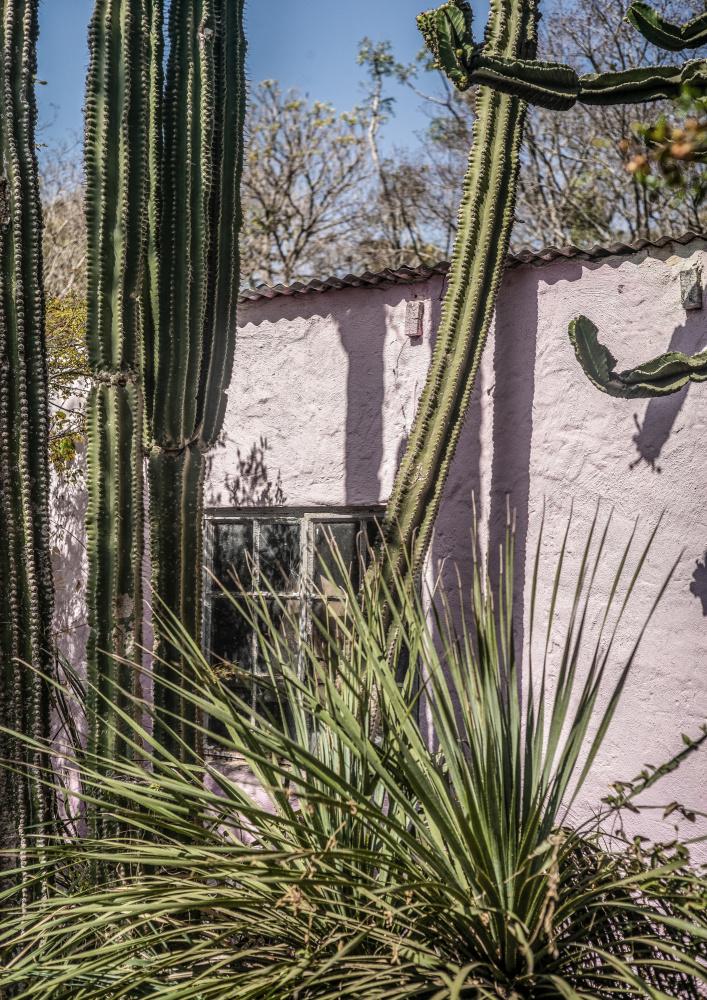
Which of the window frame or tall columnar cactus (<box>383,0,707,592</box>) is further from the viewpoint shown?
the window frame

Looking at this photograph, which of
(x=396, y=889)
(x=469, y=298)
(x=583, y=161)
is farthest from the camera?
(x=583, y=161)

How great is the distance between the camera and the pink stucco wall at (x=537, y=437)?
156 inches

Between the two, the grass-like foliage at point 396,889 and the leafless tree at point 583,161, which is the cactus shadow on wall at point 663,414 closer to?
Result: the grass-like foliage at point 396,889

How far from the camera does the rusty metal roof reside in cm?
416

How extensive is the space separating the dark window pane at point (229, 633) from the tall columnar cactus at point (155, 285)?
138 centimetres

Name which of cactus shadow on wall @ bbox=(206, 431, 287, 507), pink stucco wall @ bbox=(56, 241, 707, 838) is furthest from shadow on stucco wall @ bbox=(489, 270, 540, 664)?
cactus shadow on wall @ bbox=(206, 431, 287, 507)

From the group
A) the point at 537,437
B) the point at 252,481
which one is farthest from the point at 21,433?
the point at 537,437

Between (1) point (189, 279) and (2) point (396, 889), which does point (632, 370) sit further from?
(2) point (396, 889)

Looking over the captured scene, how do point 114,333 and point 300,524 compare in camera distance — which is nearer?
point 114,333

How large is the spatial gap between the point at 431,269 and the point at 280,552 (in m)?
1.78

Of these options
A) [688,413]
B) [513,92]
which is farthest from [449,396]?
[513,92]

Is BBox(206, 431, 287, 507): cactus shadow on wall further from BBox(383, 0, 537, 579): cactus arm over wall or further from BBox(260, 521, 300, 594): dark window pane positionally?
BBox(383, 0, 537, 579): cactus arm over wall

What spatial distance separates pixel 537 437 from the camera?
14.3ft

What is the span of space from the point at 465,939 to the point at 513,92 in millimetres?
2431
